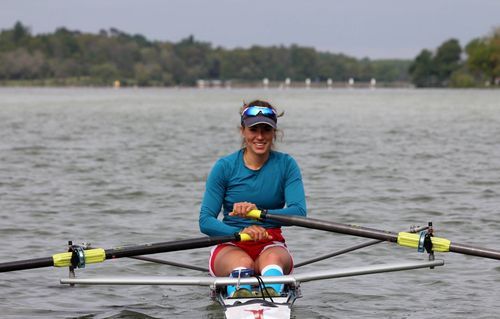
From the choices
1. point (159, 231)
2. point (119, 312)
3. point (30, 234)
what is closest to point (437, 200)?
point (159, 231)

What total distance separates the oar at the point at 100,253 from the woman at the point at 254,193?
0.91 feet

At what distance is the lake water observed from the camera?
1129 cm

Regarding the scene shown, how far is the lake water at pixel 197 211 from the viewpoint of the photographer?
1129 cm

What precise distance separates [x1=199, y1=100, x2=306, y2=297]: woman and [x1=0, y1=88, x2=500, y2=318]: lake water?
1.14m

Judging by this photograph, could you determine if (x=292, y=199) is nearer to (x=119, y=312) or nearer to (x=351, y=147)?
(x=119, y=312)

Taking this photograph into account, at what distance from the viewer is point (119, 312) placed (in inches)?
428

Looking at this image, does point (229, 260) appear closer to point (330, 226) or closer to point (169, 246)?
point (169, 246)

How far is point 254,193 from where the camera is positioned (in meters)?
9.96

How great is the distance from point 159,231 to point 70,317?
5237mm

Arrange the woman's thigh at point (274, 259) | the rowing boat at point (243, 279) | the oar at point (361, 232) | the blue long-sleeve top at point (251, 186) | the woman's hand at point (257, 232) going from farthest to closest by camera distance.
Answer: the blue long-sleeve top at point (251, 186) → the woman's thigh at point (274, 259) → the oar at point (361, 232) → the woman's hand at point (257, 232) → the rowing boat at point (243, 279)

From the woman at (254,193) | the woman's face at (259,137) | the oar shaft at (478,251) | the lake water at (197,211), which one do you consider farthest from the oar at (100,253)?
the oar shaft at (478,251)

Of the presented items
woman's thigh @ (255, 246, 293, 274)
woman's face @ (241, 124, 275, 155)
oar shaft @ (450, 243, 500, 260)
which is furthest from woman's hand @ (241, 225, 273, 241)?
oar shaft @ (450, 243, 500, 260)

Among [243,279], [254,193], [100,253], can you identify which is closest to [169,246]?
[100,253]

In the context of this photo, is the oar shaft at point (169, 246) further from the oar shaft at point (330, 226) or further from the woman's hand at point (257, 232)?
the oar shaft at point (330, 226)
